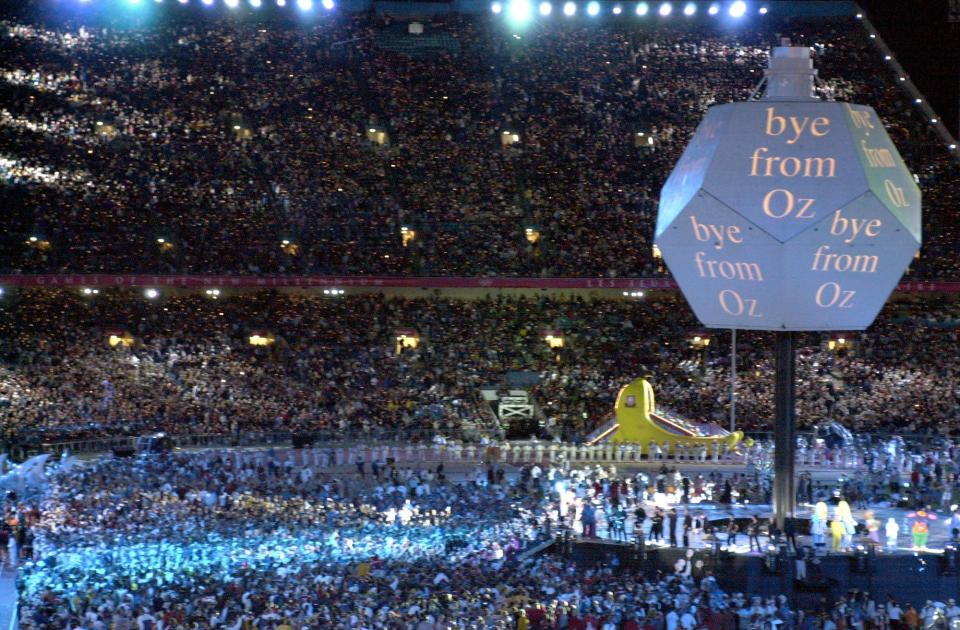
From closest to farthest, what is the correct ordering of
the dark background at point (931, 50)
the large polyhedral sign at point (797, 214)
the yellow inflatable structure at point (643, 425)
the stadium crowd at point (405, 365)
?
the large polyhedral sign at point (797, 214) < the yellow inflatable structure at point (643, 425) < the stadium crowd at point (405, 365) < the dark background at point (931, 50)

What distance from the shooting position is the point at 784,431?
78.2 feet

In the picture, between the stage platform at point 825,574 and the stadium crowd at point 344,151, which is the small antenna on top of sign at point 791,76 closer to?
the stage platform at point 825,574

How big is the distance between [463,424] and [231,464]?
829 centimetres

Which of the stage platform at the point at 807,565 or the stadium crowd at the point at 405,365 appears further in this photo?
the stadium crowd at the point at 405,365

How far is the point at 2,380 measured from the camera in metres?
35.1

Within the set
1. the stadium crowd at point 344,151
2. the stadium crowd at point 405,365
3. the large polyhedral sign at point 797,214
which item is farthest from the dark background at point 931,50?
the large polyhedral sign at point 797,214

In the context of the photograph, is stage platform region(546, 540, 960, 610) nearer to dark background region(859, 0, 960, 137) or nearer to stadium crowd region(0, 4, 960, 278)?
stadium crowd region(0, 4, 960, 278)

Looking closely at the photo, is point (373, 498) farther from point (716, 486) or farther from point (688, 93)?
point (688, 93)

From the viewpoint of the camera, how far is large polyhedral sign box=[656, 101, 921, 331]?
2156cm

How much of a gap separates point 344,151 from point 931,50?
23068 mm

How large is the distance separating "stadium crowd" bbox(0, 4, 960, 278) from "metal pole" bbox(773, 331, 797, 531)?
52.8ft

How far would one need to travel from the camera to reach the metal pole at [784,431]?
23652 mm

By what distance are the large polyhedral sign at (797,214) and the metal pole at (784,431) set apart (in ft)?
4.45

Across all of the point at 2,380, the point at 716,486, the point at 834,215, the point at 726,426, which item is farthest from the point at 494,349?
the point at 834,215
